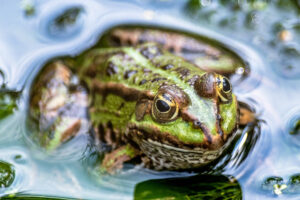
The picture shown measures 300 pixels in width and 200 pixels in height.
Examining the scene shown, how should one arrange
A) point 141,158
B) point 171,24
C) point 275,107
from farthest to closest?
point 171,24 → point 275,107 → point 141,158

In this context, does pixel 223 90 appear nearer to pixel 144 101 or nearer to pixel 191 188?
pixel 144 101

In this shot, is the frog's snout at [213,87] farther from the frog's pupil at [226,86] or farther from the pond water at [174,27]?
the pond water at [174,27]

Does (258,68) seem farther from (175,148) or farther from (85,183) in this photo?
(85,183)

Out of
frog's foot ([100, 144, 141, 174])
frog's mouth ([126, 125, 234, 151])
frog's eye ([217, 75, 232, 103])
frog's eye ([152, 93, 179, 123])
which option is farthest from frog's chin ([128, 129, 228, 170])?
frog's eye ([217, 75, 232, 103])

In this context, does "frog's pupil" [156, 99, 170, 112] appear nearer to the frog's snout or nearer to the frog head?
the frog head

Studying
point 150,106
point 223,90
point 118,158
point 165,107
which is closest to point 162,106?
point 165,107

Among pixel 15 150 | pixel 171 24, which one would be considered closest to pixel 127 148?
pixel 15 150

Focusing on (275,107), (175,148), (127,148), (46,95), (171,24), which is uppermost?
(171,24)
